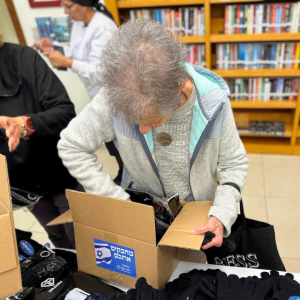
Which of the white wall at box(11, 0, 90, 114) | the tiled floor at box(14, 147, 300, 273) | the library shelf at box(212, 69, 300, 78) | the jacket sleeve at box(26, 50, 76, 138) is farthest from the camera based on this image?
the white wall at box(11, 0, 90, 114)

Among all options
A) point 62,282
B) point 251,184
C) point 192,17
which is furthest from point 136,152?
point 192,17

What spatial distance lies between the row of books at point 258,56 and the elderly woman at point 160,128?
1995mm

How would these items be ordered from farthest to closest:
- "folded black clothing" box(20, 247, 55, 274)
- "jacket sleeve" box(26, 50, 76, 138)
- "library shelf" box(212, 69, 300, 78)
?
"library shelf" box(212, 69, 300, 78), "jacket sleeve" box(26, 50, 76, 138), "folded black clothing" box(20, 247, 55, 274)

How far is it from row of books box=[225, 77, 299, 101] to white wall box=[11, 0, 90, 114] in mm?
1667

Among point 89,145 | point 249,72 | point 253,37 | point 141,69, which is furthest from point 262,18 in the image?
point 141,69

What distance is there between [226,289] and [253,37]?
2430 millimetres

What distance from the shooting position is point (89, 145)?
1.08 m

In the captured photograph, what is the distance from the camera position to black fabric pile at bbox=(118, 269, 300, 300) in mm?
739

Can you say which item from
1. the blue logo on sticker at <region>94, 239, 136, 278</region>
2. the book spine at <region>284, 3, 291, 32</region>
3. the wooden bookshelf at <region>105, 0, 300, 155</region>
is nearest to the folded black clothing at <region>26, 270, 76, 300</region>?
the blue logo on sticker at <region>94, 239, 136, 278</region>

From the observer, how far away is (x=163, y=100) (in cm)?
75

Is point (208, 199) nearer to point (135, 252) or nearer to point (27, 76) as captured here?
point (135, 252)

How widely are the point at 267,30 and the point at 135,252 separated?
8.24ft

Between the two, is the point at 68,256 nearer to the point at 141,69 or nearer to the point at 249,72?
the point at 141,69

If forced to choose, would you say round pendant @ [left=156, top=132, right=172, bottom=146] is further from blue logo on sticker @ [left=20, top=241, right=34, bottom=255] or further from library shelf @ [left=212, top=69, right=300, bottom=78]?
library shelf @ [left=212, top=69, right=300, bottom=78]
